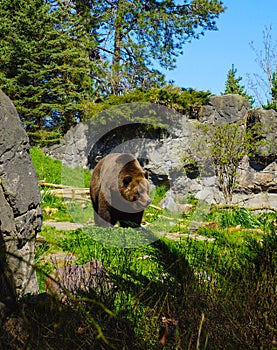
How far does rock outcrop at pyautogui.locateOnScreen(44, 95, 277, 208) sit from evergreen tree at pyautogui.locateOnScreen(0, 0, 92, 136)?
1.32 m

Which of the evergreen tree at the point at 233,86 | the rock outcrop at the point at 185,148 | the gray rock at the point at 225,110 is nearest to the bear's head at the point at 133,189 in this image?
the rock outcrop at the point at 185,148

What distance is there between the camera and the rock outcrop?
45.6ft

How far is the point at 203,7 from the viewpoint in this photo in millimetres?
17969

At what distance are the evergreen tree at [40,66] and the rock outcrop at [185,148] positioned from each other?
1.32 metres

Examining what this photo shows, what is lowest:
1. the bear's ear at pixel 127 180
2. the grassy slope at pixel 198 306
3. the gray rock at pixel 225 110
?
the grassy slope at pixel 198 306

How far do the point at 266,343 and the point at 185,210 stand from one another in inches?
455

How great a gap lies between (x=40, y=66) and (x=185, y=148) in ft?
22.3

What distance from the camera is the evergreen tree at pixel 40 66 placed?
53.8 ft

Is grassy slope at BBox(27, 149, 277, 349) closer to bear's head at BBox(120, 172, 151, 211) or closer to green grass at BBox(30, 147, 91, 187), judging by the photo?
bear's head at BBox(120, 172, 151, 211)

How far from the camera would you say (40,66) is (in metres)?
16.8

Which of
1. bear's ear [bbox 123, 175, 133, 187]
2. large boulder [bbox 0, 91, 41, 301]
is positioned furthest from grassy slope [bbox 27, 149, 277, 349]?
bear's ear [bbox 123, 175, 133, 187]

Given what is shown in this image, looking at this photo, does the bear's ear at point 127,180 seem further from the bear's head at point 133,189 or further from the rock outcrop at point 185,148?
the rock outcrop at point 185,148

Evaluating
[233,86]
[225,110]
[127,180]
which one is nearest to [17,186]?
[127,180]

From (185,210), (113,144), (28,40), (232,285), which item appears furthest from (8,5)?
(232,285)
